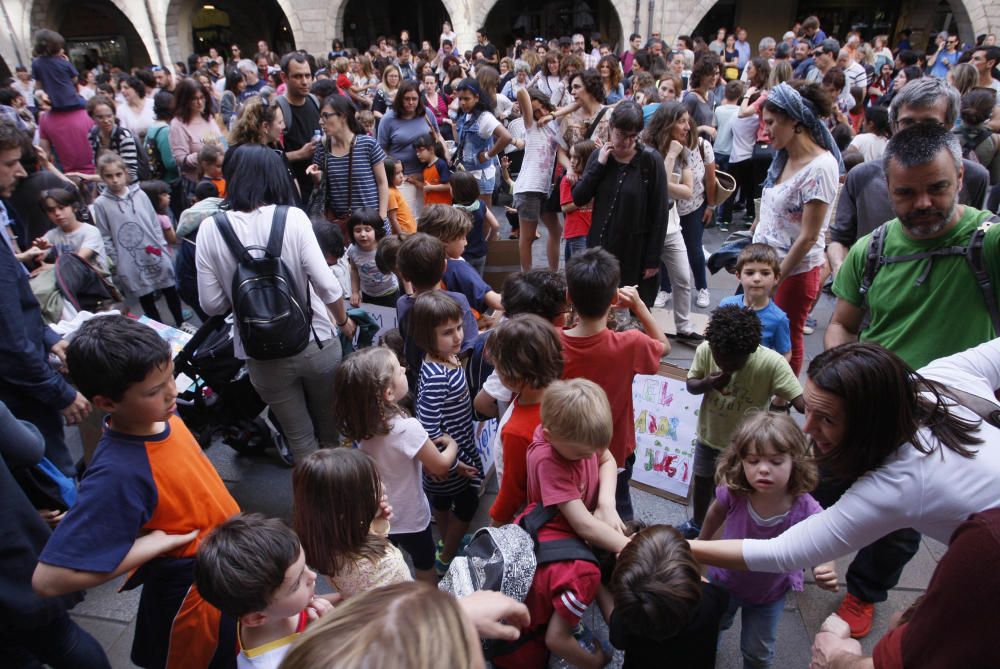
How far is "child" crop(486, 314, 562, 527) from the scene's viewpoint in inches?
81.2

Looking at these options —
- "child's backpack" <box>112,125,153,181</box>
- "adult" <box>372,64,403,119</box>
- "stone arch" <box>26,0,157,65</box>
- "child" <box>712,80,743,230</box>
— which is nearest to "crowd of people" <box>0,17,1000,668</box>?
"child's backpack" <box>112,125,153,181</box>

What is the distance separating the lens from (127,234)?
4375 millimetres

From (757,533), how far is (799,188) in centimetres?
202

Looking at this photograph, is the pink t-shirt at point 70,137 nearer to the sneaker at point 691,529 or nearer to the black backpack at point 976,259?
the sneaker at point 691,529

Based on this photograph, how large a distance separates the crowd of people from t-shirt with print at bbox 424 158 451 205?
84 cm

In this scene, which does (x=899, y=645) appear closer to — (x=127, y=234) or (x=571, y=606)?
(x=571, y=606)

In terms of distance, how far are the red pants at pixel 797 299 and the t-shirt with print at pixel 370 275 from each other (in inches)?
97.8

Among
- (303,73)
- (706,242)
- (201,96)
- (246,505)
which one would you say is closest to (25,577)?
(246,505)

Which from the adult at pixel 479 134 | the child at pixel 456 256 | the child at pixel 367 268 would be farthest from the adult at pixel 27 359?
the adult at pixel 479 134

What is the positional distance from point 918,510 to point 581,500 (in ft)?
2.85

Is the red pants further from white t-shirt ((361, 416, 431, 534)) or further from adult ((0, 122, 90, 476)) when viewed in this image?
adult ((0, 122, 90, 476))

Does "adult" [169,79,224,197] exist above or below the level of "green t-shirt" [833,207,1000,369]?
above

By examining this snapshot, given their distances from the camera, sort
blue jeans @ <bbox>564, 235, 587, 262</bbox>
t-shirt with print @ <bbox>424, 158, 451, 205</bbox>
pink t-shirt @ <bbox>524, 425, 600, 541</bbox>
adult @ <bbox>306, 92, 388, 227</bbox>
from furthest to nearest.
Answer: t-shirt with print @ <bbox>424, 158, 451, 205</bbox> → blue jeans @ <bbox>564, 235, 587, 262</bbox> → adult @ <bbox>306, 92, 388, 227</bbox> → pink t-shirt @ <bbox>524, 425, 600, 541</bbox>

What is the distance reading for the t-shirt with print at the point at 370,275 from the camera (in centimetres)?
391
